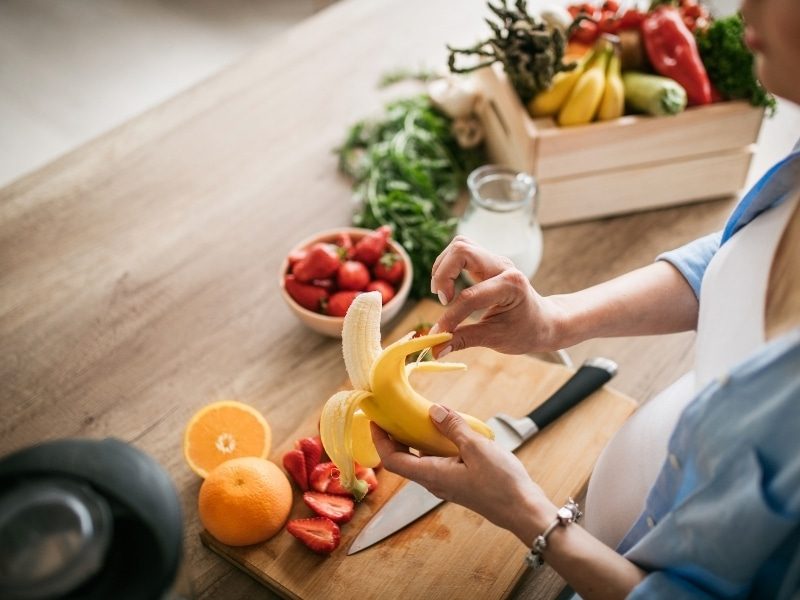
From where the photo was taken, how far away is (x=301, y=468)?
1.10m

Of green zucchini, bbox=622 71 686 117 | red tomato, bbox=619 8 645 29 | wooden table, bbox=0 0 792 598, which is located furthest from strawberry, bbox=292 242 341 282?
red tomato, bbox=619 8 645 29

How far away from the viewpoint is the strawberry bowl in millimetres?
1337

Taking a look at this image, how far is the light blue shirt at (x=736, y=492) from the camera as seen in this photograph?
65 centimetres

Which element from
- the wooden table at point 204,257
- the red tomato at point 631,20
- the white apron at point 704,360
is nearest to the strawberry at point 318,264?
the wooden table at point 204,257

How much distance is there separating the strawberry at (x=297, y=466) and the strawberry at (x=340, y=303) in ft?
1.02

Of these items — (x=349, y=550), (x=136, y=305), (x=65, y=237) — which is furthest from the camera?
(x=65, y=237)

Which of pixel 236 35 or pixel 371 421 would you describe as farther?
→ pixel 236 35

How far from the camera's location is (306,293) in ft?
4.43

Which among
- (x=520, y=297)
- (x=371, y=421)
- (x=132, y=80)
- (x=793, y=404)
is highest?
(x=793, y=404)

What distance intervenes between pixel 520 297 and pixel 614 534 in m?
0.34

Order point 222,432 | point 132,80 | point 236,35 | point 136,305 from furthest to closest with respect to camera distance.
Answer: point 236,35 < point 132,80 < point 136,305 < point 222,432

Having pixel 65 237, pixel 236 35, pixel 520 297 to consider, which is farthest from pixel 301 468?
pixel 236 35

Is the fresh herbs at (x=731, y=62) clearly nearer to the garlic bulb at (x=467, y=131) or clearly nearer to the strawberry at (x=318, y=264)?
the garlic bulb at (x=467, y=131)

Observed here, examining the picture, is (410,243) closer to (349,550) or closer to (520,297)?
(520,297)
